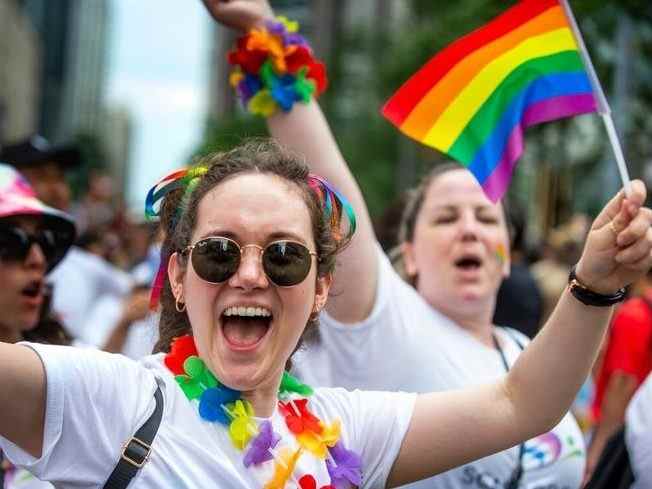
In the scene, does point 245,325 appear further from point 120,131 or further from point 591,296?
point 120,131

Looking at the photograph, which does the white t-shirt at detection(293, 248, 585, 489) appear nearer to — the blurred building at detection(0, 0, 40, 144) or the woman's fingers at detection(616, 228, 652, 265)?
the woman's fingers at detection(616, 228, 652, 265)

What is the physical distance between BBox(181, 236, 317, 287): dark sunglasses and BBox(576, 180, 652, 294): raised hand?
0.63 meters

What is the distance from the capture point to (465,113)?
293 centimetres

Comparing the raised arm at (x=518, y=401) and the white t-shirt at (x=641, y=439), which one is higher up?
the raised arm at (x=518, y=401)

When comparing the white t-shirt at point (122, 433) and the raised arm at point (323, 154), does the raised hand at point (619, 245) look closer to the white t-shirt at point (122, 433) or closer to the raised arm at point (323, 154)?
the white t-shirt at point (122, 433)

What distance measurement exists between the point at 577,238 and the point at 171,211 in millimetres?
8398

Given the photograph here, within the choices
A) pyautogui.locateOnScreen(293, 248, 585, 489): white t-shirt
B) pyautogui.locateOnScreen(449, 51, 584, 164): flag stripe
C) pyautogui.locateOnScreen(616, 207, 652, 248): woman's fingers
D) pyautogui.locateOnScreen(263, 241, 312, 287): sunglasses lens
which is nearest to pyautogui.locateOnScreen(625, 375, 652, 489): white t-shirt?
pyautogui.locateOnScreen(293, 248, 585, 489): white t-shirt

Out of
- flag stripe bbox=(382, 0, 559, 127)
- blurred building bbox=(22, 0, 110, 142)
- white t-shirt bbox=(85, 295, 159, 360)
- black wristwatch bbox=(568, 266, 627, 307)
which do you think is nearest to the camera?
black wristwatch bbox=(568, 266, 627, 307)

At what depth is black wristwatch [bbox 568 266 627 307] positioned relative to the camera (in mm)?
2417

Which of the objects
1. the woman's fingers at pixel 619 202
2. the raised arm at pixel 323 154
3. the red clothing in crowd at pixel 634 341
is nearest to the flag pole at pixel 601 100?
the woman's fingers at pixel 619 202

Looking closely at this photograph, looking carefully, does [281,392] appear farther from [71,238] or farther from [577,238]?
[577,238]

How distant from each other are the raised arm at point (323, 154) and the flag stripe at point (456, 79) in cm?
32


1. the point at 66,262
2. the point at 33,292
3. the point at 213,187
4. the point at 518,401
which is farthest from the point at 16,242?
the point at 66,262

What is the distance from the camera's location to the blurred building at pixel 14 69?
50.5 m
